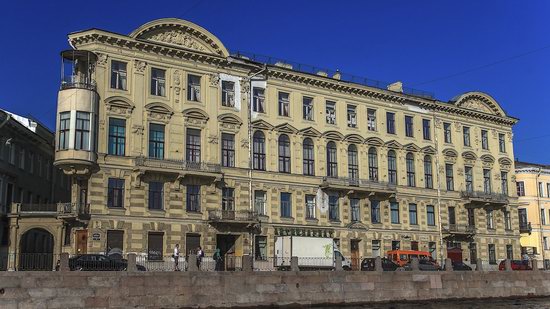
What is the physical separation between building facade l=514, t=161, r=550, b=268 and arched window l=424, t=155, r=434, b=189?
2003 centimetres

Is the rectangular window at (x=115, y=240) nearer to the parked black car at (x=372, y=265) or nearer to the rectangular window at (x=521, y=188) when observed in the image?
the parked black car at (x=372, y=265)

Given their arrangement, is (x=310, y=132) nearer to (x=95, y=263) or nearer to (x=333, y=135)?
(x=333, y=135)

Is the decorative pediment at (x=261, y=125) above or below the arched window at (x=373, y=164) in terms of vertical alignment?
above

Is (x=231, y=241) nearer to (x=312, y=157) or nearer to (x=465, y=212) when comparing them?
(x=312, y=157)

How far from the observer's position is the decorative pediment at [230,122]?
4841 centimetres

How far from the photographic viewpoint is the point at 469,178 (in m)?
63.7

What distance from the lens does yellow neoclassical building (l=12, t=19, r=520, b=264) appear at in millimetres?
43406

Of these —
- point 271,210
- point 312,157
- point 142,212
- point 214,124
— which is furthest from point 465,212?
point 142,212

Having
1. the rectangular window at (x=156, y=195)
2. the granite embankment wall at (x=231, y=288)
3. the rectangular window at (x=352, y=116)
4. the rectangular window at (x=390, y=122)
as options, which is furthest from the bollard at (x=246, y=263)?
the rectangular window at (x=390, y=122)

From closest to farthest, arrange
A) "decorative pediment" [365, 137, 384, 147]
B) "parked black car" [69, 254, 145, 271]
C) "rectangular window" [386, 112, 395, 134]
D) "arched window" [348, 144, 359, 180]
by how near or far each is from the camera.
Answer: "parked black car" [69, 254, 145, 271], "arched window" [348, 144, 359, 180], "decorative pediment" [365, 137, 384, 147], "rectangular window" [386, 112, 395, 134]

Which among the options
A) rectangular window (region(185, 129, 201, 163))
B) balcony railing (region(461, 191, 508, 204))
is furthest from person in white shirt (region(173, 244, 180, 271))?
balcony railing (region(461, 191, 508, 204))

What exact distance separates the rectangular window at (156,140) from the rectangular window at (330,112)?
15338mm

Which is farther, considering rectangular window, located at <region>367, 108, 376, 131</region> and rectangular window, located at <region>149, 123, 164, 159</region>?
rectangular window, located at <region>367, 108, 376, 131</region>

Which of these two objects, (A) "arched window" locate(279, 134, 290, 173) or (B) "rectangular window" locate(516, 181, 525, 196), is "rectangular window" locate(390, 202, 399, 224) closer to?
(A) "arched window" locate(279, 134, 290, 173)
